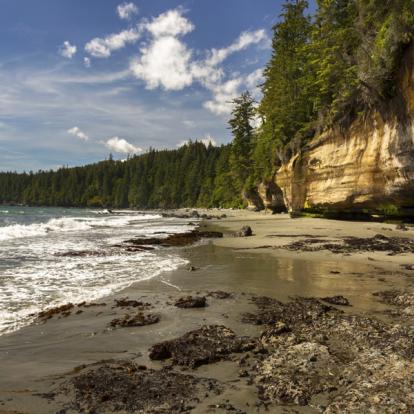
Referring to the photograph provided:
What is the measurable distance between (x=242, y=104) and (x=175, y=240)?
1750 inches

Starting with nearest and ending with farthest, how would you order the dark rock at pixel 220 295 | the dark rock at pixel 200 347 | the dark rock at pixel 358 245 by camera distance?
1. the dark rock at pixel 200 347
2. the dark rock at pixel 220 295
3. the dark rock at pixel 358 245

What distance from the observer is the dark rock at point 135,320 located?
5.95 meters

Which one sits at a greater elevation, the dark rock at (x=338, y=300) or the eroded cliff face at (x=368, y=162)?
the eroded cliff face at (x=368, y=162)

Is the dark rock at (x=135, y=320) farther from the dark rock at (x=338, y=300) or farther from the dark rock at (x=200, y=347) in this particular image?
the dark rock at (x=338, y=300)

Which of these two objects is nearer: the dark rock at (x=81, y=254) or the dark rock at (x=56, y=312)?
the dark rock at (x=56, y=312)

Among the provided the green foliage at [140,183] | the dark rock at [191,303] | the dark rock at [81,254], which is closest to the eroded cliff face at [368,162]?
the dark rock at [191,303]

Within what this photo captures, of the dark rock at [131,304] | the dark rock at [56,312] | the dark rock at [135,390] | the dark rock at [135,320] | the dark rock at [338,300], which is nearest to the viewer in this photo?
the dark rock at [135,390]

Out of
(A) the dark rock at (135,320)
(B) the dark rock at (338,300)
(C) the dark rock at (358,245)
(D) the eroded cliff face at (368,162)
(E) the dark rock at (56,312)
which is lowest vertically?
(E) the dark rock at (56,312)

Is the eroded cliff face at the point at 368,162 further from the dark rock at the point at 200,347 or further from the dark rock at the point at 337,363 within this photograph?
the dark rock at the point at 200,347

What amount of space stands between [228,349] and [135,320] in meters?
2.12

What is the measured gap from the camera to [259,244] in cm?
1722

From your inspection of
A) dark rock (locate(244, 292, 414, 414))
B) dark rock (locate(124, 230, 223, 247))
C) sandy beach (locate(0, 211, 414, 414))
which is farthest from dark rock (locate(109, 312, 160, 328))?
dark rock (locate(124, 230, 223, 247))

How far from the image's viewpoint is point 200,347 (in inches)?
187

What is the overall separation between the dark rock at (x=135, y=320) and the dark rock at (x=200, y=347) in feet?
3.53
